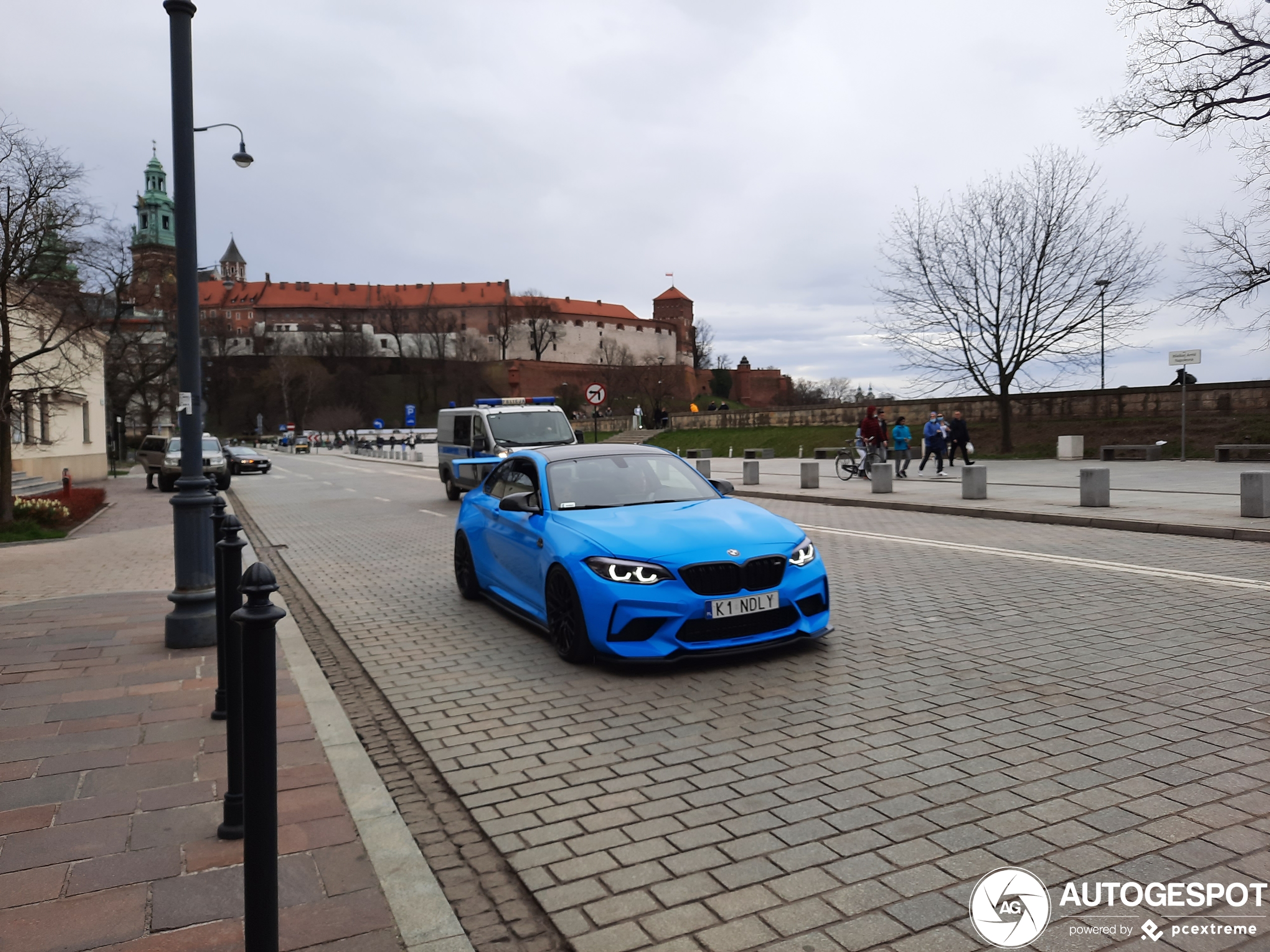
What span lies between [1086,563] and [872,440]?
1536 centimetres

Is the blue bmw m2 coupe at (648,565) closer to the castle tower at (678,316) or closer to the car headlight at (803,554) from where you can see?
the car headlight at (803,554)

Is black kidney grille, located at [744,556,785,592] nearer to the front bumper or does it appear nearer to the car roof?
the front bumper

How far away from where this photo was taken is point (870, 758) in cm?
437

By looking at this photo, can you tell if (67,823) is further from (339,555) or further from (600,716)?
(339,555)

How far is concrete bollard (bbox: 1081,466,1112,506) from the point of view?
14977mm

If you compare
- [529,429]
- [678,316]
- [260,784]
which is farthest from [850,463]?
[678,316]

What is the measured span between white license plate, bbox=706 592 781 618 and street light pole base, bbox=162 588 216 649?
3.64 m

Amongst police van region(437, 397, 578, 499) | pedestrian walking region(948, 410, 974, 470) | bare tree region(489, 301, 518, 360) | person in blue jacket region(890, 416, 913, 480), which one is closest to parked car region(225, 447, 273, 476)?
police van region(437, 397, 578, 499)

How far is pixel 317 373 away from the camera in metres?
121

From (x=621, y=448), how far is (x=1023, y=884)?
5253 mm

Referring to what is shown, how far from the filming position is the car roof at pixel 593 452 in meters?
7.61

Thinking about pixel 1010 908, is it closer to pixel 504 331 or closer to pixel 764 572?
pixel 764 572

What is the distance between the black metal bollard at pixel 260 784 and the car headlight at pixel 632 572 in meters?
3.27

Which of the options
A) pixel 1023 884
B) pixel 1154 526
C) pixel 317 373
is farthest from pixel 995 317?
pixel 317 373
